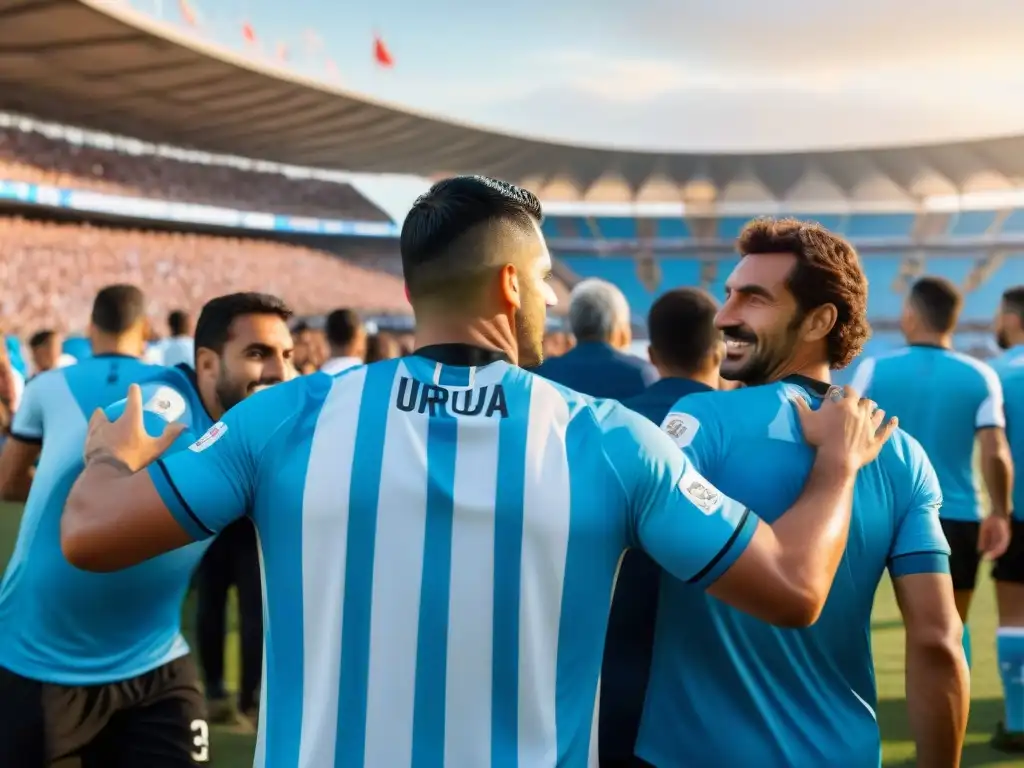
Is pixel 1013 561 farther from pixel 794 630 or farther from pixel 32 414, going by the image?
pixel 32 414

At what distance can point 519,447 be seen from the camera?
1425mm

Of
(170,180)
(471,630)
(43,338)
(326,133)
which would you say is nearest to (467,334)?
(471,630)

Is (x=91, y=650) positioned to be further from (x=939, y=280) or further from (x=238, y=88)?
(x=238, y=88)

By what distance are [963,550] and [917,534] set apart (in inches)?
129

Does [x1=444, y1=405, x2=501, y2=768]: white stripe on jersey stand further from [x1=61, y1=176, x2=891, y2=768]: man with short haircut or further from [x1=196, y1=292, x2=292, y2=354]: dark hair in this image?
[x1=196, y1=292, x2=292, y2=354]: dark hair

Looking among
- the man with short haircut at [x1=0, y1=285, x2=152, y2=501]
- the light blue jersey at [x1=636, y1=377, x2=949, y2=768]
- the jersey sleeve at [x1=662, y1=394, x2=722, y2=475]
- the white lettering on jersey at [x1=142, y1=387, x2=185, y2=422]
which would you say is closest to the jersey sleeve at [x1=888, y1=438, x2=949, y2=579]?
the light blue jersey at [x1=636, y1=377, x2=949, y2=768]

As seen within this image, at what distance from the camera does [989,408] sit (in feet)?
15.7

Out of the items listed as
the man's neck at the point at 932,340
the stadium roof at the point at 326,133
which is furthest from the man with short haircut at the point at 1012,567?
the stadium roof at the point at 326,133

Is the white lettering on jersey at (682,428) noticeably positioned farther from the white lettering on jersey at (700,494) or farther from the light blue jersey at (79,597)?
the light blue jersey at (79,597)

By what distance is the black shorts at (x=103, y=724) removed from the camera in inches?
103

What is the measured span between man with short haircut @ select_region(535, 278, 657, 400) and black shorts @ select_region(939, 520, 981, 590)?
1801 mm

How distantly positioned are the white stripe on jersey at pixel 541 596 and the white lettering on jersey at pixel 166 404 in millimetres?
1357

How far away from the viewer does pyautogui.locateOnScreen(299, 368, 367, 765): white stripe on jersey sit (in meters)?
1.42

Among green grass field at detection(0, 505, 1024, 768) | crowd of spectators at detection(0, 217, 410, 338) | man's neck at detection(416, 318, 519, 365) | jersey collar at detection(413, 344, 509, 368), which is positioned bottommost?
green grass field at detection(0, 505, 1024, 768)
